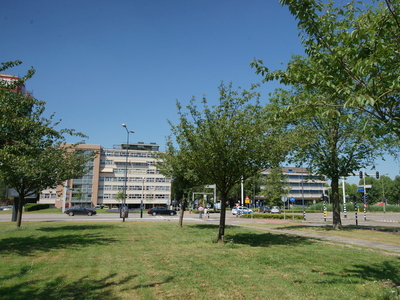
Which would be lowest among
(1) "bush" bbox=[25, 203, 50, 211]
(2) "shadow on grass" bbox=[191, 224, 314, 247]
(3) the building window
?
(1) "bush" bbox=[25, 203, 50, 211]

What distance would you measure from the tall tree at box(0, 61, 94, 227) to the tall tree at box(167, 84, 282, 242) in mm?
5910

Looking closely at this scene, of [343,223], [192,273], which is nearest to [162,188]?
[343,223]

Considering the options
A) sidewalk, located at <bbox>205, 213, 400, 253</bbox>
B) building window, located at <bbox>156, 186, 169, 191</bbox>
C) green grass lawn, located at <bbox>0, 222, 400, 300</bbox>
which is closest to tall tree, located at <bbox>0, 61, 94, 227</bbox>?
green grass lawn, located at <bbox>0, 222, 400, 300</bbox>

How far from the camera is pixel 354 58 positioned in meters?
6.14

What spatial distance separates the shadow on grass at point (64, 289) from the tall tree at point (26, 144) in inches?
197

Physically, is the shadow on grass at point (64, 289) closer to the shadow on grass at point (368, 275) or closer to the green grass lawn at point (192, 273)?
the green grass lawn at point (192, 273)

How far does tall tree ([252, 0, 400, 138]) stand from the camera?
542 cm

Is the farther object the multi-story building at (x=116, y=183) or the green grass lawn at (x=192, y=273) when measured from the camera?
the multi-story building at (x=116, y=183)

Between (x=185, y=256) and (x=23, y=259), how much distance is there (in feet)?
15.5

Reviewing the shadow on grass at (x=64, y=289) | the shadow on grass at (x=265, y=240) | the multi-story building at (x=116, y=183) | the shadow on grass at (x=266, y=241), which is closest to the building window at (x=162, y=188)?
the multi-story building at (x=116, y=183)

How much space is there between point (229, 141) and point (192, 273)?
5.89 m

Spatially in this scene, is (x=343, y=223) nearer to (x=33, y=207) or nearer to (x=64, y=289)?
(x=64, y=289)

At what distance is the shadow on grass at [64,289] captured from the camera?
209 inches

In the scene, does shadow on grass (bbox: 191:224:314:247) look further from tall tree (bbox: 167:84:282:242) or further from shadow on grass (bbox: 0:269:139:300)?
shadow on grass (bbox: 0:269:139:300)
